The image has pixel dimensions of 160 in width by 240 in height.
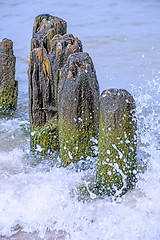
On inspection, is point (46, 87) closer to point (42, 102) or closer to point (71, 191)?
point (42, 102)

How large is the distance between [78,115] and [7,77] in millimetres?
2012

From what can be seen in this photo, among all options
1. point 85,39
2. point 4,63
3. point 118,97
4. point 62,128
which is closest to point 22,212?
point 62,128

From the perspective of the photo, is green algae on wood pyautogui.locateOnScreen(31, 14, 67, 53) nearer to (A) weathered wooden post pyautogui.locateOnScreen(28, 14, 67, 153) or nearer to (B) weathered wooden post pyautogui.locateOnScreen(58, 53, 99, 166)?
(A) weathered wooden post pyautogui.locateOnScreen(28, 14, 67, 153)

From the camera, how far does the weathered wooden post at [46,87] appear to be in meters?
4.20

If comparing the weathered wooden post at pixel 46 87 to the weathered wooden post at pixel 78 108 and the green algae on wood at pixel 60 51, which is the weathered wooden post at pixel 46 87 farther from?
the weathered wooden post at pixel 78 108

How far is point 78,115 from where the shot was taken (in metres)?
3.87

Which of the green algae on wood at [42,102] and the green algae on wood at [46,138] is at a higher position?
the green algae on wood at [42,102]

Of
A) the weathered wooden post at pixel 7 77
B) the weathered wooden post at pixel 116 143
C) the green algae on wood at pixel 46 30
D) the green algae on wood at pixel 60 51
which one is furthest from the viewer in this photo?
the weathered wooden post at pixel 7 77

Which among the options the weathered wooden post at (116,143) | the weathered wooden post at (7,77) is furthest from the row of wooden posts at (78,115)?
the weathered wooden post at (7,77)

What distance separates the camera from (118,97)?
334cm

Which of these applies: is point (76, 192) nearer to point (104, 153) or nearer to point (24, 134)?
point (104, 153)

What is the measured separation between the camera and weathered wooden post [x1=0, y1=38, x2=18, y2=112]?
542 centimetres

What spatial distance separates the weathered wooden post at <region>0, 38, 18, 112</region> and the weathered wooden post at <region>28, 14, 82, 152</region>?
1.04m

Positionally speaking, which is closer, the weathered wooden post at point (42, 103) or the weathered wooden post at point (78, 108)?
the weathered wooden post at point (78, 108)
